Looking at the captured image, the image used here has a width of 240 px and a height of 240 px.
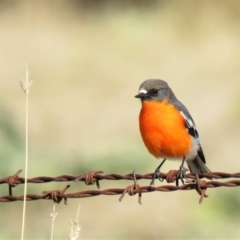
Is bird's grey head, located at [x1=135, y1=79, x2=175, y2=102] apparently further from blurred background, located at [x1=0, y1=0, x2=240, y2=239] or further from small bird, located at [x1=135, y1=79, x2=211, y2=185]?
blurred background, located at [x1=0, y1=0, x2=240, y2=239]

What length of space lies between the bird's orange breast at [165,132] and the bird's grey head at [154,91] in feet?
0.37

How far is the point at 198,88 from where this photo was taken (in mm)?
15977

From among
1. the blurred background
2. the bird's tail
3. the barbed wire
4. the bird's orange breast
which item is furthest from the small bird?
the blurred background

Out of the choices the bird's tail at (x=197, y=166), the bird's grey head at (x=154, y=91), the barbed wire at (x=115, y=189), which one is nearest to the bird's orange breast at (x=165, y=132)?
the bird's grey head at (x=154, y=91)

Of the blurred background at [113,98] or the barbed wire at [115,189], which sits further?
the blurred background at [113,98]

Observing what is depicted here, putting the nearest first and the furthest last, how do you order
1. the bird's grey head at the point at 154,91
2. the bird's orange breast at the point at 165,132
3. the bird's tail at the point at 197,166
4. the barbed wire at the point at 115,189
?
1. the barbed wire at the point at 115,189
2. the bird's orange breast at the point at 165,132
3. the bird's grey head at the point at 154,91
4. the bird's tail at the point at 197,166

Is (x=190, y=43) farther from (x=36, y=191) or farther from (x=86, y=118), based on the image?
(x=36, y=191)

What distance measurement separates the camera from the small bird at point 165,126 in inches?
287

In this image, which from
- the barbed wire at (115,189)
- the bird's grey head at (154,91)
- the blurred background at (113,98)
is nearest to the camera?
the barbed wire at (115,189)

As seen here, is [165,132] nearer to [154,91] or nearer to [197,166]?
[154,91]

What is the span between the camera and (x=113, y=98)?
15711 millimetres

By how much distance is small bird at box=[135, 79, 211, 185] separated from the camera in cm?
728

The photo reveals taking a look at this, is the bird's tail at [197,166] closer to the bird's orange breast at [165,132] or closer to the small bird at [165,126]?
the small bird at [165,126]

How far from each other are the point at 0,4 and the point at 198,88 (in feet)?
17.6
